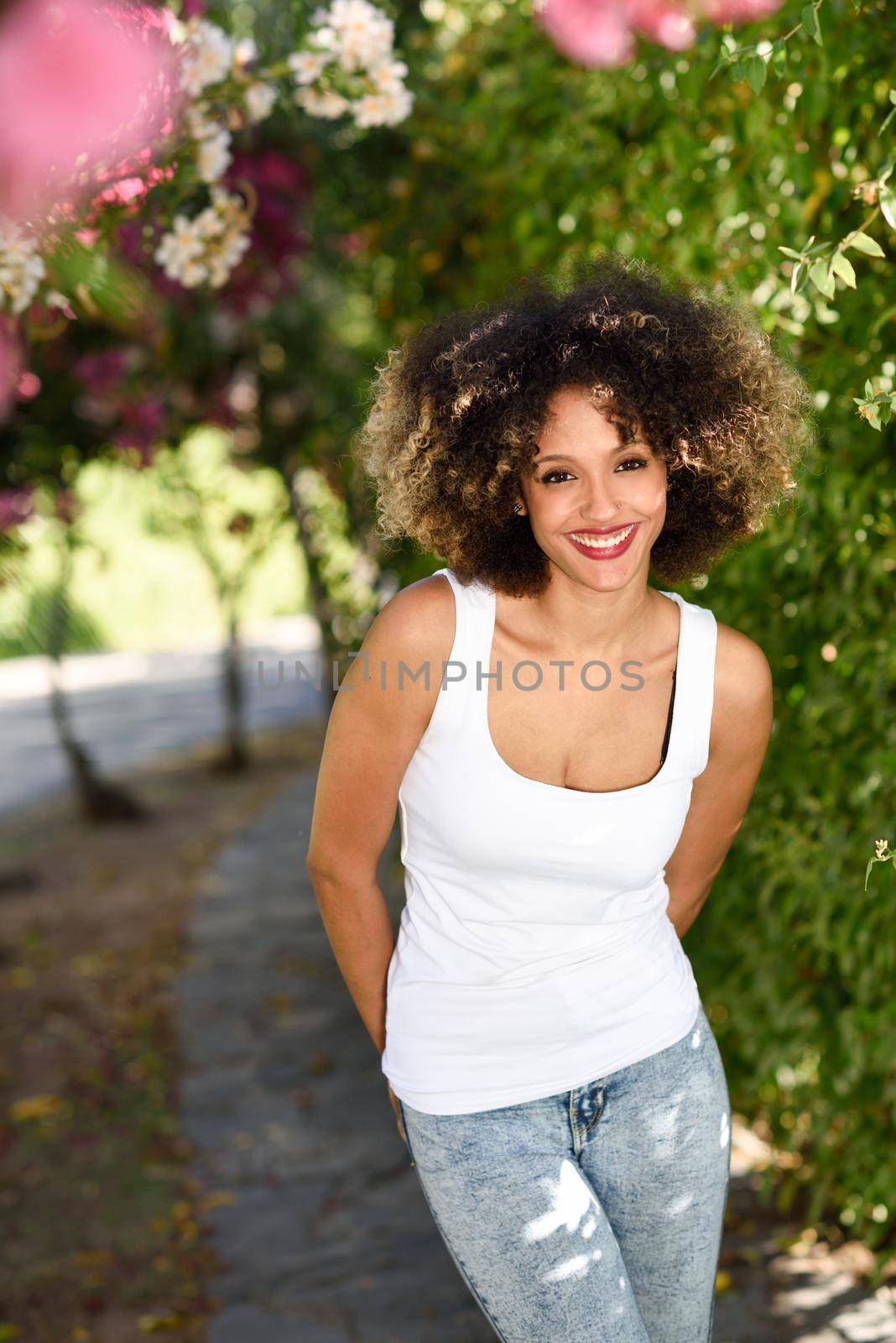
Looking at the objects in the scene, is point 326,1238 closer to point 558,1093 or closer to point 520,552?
point 558,1093

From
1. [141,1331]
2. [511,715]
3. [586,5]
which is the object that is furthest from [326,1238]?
[586,5]

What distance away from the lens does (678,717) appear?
6.15 ft

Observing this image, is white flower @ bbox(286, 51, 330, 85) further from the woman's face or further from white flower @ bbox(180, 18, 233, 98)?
the woman's face

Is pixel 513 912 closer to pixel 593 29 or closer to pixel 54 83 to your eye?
pixel 54 83

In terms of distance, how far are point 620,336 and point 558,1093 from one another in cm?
105

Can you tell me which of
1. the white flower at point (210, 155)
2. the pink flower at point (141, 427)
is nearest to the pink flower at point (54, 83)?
the white flower at point (210, 155)

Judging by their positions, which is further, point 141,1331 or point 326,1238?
point 326,1238

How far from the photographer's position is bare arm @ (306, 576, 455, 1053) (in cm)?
177

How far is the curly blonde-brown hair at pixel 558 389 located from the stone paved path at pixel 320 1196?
59.6 inches

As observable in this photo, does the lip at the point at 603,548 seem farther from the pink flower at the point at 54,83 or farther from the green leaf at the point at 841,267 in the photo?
the pink flower at the point at 54,83

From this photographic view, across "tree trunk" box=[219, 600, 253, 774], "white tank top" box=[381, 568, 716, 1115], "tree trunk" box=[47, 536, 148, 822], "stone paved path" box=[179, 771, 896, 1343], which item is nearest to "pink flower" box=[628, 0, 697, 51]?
"white tank top" box=[381, 568, 716, 1115]

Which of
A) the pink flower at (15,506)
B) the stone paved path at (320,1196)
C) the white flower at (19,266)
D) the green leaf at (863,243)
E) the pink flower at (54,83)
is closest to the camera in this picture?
the pink flower at (54,83)

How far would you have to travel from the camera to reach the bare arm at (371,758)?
177cm

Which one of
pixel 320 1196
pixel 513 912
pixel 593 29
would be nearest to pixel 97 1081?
pixel 320 1196
